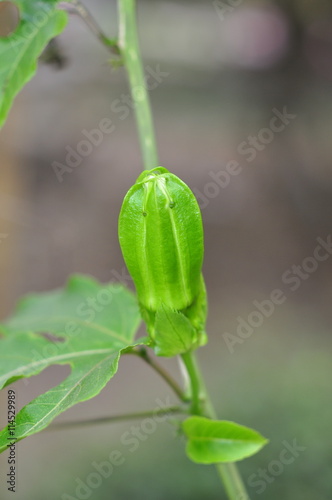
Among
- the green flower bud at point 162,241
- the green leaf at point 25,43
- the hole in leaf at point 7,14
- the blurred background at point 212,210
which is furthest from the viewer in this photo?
the blurred background at point 212,210

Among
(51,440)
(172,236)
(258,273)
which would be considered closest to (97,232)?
(258,273)

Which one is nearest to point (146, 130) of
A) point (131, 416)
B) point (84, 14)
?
point (84, 14)

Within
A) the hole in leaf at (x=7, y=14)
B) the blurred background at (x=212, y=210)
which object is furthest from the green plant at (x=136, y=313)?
the blurred background at (x=212, y=210)

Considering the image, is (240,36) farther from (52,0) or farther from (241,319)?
(52,0)

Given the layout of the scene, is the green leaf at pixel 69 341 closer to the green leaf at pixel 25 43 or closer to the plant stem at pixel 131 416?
the plant stem at pixel 131 416

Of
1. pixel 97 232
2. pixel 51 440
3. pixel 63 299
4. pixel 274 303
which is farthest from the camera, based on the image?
pixel 97 232

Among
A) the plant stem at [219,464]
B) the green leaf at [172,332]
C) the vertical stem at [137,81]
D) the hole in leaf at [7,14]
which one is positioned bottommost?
the plant stem at [219,464]

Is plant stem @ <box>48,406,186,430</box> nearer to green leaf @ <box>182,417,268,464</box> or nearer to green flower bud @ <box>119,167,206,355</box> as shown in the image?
green leaf @ <box>182,417,268,464</box>

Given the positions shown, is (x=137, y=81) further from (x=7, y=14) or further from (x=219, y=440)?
(x=7, y=14)
